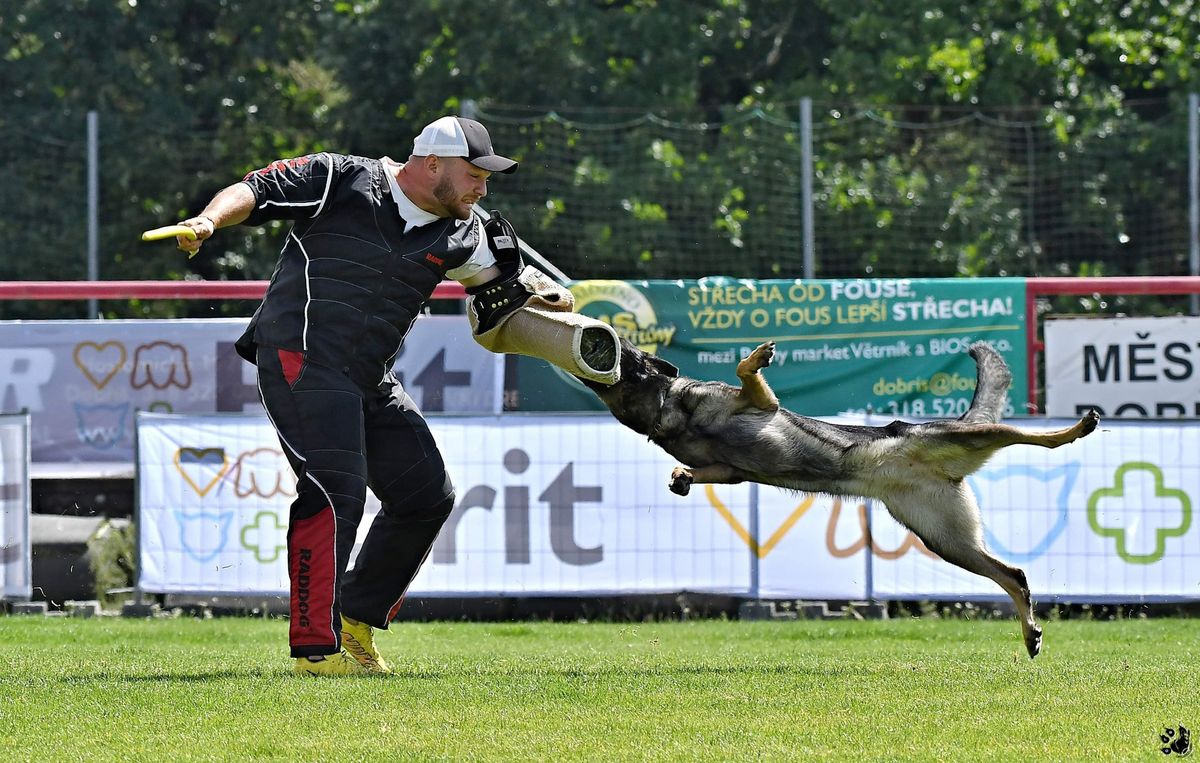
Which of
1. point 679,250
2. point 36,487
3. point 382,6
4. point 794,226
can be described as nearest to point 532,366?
point 36,487

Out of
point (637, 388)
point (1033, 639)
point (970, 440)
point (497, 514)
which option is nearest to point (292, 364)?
point (637, 388)

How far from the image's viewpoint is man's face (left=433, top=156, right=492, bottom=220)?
5.33m

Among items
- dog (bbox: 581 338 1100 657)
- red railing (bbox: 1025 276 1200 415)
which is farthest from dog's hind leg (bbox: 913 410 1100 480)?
red railing (bbox: 1025 276 1200 415)

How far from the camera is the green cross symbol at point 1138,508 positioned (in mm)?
8594

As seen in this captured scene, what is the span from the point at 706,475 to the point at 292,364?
157 cm

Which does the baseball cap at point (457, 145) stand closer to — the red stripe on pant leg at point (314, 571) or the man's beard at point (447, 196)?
the man's beard at point (447, 196)

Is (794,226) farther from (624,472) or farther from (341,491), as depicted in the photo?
(341,491)

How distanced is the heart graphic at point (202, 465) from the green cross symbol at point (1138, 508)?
16.2ft

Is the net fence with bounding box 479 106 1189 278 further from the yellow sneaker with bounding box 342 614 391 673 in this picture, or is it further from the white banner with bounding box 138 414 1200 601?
the yellow sneaker with bounding box 342 614 391 673

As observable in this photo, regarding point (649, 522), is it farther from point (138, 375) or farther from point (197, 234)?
point (197, 234)

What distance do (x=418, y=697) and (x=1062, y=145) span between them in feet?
40.2

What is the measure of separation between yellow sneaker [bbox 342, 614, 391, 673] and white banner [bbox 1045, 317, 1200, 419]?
19.6 ft

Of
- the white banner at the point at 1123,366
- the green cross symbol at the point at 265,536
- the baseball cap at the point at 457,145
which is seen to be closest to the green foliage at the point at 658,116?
the white banner at the point at 1123,366

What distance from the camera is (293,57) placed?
63.3ft
